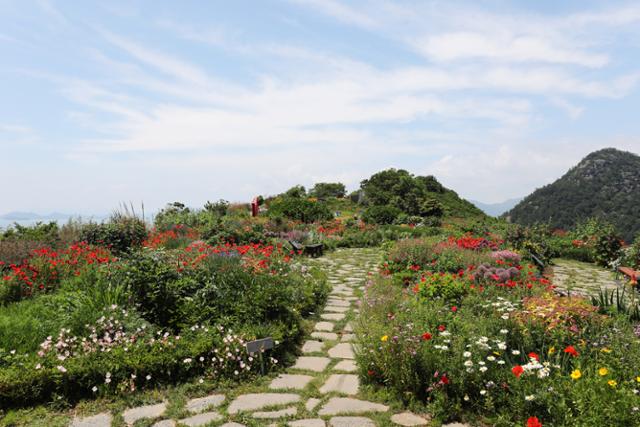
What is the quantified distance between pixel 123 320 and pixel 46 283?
2.80 meters

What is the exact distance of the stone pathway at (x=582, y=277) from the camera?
7.05 m

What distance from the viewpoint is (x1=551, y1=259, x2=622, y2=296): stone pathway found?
7052 millimetres

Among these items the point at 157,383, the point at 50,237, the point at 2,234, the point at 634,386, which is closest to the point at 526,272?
the point at 634,386

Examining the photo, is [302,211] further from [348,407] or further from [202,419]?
[202,419]

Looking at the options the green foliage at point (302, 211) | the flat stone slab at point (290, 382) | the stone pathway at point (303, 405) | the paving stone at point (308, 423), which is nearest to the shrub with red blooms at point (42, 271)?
the stone pathway at point (303, 405)

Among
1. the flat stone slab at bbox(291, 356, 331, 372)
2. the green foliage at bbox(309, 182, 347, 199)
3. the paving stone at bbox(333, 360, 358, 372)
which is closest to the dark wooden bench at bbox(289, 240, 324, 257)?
the flat stone slab at bbox(291, 356, 331, 372)

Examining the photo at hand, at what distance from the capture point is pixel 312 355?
4.28m

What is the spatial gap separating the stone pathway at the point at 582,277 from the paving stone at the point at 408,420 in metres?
4.44

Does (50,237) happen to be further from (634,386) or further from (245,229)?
(634,386)

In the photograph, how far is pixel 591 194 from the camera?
48.4 metres

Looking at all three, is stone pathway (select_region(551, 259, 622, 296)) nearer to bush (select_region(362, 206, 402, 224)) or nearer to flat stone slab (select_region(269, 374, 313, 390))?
flat stone slab (select_region(269, 374, 313, 390))

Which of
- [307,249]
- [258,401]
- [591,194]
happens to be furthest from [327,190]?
[591,194]

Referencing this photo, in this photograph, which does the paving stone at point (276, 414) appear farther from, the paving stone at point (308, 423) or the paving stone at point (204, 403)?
the paving stone at point (204, 403)

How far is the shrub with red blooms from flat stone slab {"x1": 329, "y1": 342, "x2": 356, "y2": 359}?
11.5 feet
